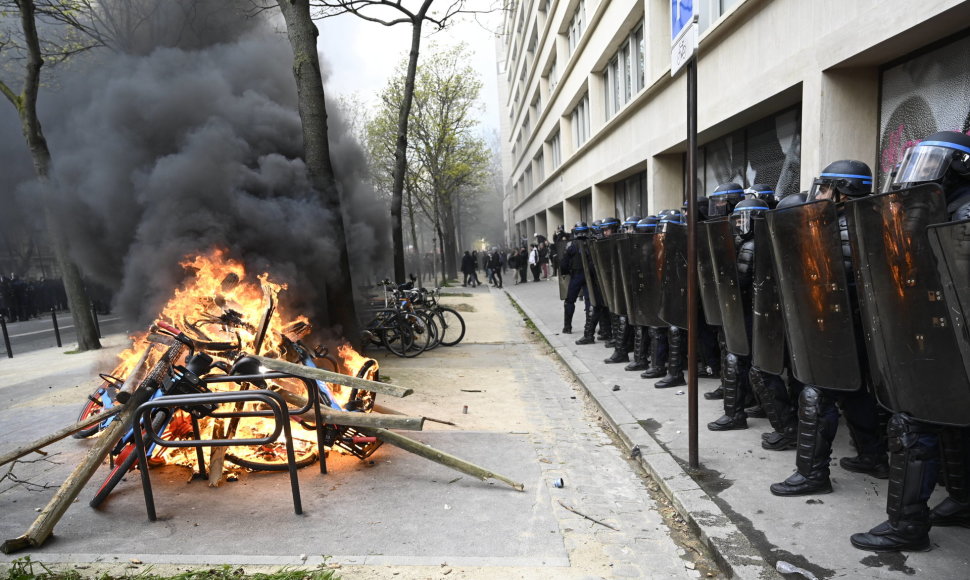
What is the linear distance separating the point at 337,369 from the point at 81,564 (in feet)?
8.98

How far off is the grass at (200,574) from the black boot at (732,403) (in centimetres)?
333

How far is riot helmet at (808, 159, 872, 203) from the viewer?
3391 millimetres

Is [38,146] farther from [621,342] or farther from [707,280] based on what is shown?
[707,280]

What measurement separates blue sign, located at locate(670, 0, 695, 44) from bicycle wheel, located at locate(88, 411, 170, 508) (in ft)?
14.4

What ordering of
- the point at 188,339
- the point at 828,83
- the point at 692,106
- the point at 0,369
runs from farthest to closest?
the point at 0,369, the point at 828,83, the point at 188,339, the point at 692,106

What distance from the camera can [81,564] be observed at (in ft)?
9.82

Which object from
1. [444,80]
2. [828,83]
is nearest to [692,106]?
[828,83]

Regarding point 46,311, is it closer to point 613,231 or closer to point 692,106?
point 613,231

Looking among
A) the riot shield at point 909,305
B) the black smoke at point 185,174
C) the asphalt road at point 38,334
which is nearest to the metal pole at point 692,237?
the riot shield at point 909,305

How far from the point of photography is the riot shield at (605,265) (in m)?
7.28

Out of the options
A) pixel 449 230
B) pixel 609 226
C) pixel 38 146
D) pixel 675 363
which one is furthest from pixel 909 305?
pixel 449 230

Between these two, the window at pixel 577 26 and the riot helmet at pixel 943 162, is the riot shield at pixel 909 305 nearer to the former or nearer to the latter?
the riot helmet at pixel 943 162

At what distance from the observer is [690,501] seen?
11.1ft

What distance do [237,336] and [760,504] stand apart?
419 cm
